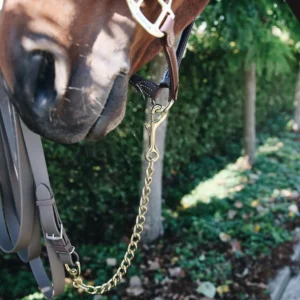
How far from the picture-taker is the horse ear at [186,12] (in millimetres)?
1388

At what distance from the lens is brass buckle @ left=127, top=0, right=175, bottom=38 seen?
1.10 m

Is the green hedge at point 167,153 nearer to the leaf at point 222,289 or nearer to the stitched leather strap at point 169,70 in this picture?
the stitched leather strap at point 169,70

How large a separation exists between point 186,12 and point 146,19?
14.2 inches

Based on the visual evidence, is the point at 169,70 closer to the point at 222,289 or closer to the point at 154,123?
the point at 154,123

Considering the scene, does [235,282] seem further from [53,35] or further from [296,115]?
[296,115]

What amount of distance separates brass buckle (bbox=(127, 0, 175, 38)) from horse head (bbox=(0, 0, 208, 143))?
0.12 ft

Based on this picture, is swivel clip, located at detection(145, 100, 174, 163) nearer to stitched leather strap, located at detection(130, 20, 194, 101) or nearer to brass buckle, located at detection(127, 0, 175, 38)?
stitched leather strap, located at detection(130, 20, 194, 101)

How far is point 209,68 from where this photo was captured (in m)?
5.36

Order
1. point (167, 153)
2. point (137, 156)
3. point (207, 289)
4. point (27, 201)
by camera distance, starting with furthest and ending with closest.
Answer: point (167, 153) → point (137, 156) → point (207, 289) → point (27, 201)

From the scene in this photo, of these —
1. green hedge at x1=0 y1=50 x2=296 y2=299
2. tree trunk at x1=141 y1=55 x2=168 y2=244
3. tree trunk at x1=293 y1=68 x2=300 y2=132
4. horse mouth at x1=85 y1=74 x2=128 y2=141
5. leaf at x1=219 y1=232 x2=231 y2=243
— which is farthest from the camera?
tree trunk at x1=293 y1=68 x2=300 y2=132

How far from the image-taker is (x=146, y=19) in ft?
3.67

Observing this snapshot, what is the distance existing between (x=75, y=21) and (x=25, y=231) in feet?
3.00

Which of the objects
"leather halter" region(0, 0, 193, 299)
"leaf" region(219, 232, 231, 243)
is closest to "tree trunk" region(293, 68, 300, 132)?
"leaf" region(219, 232, 231, 243)

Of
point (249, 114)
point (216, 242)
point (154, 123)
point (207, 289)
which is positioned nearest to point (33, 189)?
point (154, 123)
